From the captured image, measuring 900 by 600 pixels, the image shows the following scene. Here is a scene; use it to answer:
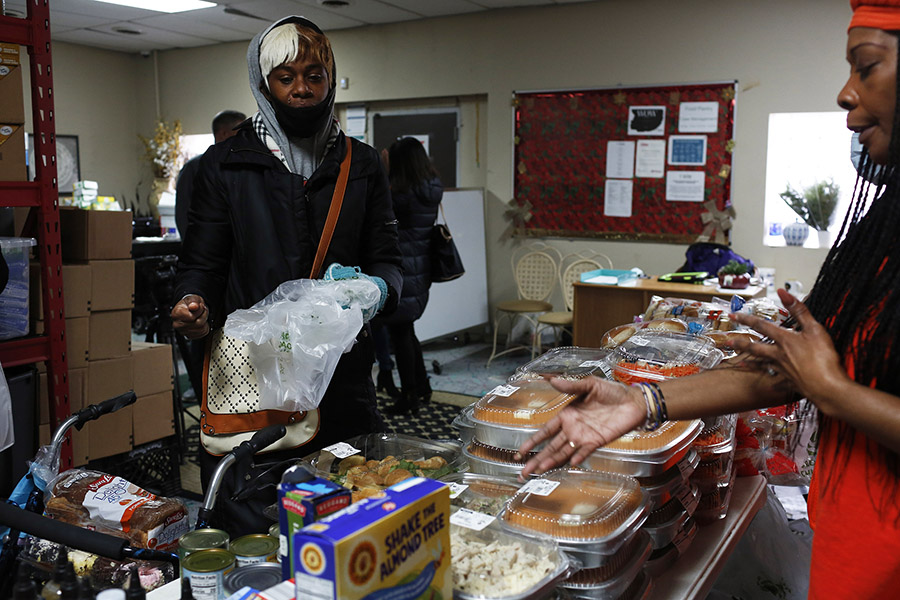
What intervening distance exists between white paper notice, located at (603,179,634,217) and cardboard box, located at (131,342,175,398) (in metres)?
3.97

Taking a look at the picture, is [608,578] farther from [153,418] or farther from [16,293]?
[153,418]

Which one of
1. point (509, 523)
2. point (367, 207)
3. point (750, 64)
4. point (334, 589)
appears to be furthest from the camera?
point (750, 64)

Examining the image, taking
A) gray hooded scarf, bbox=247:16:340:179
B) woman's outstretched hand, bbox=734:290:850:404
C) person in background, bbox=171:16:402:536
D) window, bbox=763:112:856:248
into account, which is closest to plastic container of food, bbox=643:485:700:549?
woman's outstretched hand, bbox=734:290:850:404

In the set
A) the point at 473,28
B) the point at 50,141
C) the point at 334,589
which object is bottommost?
the point at 334,589

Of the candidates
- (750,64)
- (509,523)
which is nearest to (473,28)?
(750,64)

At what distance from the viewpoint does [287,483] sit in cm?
94

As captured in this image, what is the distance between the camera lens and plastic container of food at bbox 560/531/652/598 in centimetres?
122

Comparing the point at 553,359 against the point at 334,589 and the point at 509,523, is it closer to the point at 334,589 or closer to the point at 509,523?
the point at 509,523

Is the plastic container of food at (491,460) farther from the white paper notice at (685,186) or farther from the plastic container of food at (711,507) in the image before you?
the white paper notice at (685,186)

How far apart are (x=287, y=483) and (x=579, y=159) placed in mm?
5742

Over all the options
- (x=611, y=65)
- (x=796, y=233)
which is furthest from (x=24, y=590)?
(x=611, y=65)

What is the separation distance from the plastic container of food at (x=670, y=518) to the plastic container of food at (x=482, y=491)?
0.28 m

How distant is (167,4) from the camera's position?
6.56 metres

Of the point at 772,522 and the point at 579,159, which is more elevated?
the point at 579,159
